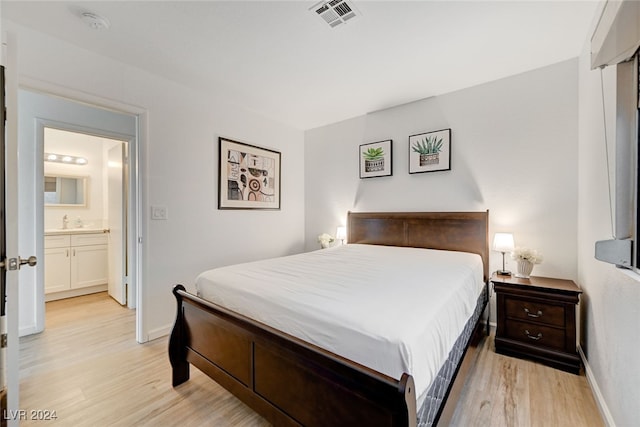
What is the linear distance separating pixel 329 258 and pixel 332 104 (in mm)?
2020

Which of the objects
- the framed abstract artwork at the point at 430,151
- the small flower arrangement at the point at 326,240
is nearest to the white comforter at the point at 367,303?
the framed abstract artwork at the point at 430,151

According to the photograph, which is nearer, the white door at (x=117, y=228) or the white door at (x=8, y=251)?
the white door at (x=8, y=251)

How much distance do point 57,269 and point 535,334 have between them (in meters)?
5.49

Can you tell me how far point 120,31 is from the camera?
2.02 metres

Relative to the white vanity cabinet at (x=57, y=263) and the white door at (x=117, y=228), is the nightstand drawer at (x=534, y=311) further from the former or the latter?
the white vanity cabinet at (x=57, y=263)

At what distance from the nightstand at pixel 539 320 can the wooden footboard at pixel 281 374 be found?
6.21 feet

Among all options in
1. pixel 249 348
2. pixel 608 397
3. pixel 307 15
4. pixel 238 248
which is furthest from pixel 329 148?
pixel 608 397

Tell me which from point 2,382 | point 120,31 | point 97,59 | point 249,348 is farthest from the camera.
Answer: point 97,59

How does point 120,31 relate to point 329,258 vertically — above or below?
above

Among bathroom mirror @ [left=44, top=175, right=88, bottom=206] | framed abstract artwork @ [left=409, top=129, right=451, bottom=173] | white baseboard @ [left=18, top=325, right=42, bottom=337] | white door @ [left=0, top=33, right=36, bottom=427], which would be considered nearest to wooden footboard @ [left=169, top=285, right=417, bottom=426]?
white door @ [left=0, top=33, right=36, bottom=427]

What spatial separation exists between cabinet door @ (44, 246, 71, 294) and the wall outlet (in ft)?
7.36

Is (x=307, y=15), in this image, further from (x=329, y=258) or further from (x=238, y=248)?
(x=238, y=248)

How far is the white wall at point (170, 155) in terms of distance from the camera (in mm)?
2133

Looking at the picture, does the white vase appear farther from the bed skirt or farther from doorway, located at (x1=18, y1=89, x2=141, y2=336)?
doorway, located at (x1=18, y1=89, x2=141, y2=336)
